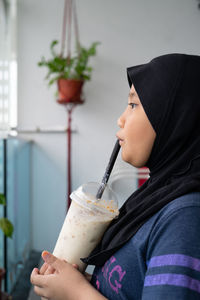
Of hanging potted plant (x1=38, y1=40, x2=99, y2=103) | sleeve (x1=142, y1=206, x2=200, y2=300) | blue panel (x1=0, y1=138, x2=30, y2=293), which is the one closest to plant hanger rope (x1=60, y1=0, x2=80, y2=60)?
hanging potted plant (x1=38, y1=40, x2=99, y2=103)

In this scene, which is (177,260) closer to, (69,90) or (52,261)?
(52,261)

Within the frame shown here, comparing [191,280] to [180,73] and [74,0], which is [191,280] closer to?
[180,73]

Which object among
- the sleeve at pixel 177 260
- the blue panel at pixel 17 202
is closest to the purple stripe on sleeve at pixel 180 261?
the sleeve at pixel 177 260

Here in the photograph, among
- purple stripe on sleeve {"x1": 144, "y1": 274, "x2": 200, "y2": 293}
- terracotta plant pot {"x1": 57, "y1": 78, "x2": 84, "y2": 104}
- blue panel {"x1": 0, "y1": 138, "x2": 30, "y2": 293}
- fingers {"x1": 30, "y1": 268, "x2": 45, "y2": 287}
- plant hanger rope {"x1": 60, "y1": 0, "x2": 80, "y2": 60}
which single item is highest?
plant hanger rope {"x1": 60, "y1": 0, "x2": 80, "y2": 60}

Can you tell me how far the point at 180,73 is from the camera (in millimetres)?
587

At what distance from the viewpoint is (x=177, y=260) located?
1.41 ft

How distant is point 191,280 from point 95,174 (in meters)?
2.46

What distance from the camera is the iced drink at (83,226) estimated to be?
0.72m

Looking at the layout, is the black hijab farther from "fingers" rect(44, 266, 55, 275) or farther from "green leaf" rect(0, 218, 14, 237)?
"green leaf" rect(0, 218, 14, 237)

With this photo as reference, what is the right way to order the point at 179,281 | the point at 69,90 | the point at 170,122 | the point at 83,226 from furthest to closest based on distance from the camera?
1. the point at 69,90
2. the point at 83,226
3. the point at 170,122
4. the point at 179,281

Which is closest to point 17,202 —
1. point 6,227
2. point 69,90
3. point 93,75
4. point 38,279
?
point 6,227

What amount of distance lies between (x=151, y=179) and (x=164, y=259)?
25cm

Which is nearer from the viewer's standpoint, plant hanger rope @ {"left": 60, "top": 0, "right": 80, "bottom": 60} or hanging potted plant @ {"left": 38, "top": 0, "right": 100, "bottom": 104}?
hanging potted plant @ {"left": 38, "top": 0, "right": 100, "bottom": 104}

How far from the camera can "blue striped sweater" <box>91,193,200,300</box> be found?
424 mm
